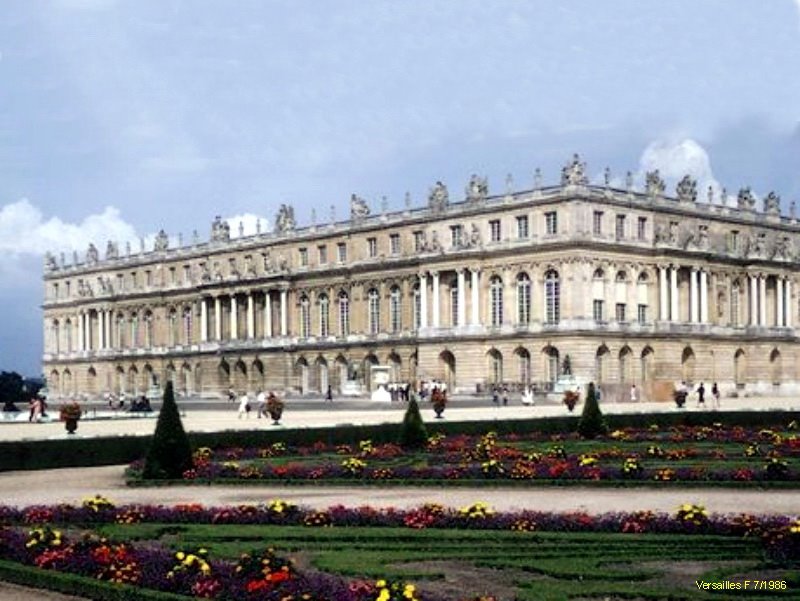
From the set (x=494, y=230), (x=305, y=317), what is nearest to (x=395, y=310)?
(x=305, y=317)

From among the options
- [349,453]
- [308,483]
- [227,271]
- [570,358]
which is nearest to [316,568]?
[308,483]

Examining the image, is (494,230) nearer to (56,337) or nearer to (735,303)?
(735,303)

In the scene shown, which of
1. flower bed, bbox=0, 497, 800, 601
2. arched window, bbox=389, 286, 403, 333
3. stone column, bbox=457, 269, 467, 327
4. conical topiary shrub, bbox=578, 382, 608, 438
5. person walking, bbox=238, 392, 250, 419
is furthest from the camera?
arched window, bbox=389, 286, 403, 333

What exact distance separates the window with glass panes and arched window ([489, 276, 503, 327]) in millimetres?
16141

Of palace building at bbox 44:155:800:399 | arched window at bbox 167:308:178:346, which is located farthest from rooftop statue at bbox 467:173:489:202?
arched window at bbox 167:308:178:346

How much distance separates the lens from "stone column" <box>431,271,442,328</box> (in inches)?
3068

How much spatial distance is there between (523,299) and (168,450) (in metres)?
50.8

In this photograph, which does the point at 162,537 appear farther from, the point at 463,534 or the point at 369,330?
the point at 369,330

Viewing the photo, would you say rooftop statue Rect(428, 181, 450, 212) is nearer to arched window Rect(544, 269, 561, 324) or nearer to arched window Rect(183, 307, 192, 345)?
arched window Rect(544, 269, 561, 324)

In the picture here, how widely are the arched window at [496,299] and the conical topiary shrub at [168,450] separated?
5090 centimetres

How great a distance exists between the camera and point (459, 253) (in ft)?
250

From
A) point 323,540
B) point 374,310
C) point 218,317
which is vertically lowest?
point 323,540

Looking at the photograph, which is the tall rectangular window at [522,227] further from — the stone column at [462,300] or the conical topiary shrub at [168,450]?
the conical topiary shrub at [168,450]

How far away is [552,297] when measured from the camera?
72.7 metres
